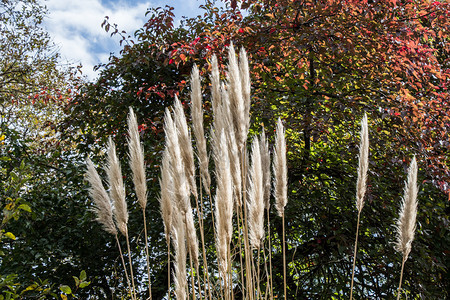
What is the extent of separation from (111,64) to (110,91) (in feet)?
1.40

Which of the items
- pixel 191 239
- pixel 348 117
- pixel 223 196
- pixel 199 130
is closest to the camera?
pixel 223 196

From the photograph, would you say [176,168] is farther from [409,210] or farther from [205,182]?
[409,210]

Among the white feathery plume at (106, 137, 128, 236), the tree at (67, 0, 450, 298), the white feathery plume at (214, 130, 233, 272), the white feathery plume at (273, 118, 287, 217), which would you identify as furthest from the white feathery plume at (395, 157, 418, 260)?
the tree at (67, 0, 450, 298)

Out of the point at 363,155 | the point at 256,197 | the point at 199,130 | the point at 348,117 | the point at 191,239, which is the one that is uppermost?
the point at 348,117

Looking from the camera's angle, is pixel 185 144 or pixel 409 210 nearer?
pixel 409 210

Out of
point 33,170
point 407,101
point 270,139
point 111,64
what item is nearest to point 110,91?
point 111,64

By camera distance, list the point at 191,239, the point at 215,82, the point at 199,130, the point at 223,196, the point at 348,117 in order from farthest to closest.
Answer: the point at 348,117 → the point at 215,82 → the point at 199,130 → the point at 191,239 → the point at 223,196

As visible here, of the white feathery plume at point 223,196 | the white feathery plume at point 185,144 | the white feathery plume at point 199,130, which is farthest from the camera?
the white feathery plume at point 199,130

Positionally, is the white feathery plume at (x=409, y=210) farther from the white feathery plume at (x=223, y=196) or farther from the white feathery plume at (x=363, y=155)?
the white feathery plume at (x=223, y=196)

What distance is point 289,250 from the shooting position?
388 centimetres

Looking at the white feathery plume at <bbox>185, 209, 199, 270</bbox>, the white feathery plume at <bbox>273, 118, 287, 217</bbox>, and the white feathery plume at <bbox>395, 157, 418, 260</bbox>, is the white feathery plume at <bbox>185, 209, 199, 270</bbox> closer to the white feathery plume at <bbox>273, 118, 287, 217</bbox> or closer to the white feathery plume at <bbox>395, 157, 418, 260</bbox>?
the white feathery plume at <bbox>273, 118, 287, 217</bbox>

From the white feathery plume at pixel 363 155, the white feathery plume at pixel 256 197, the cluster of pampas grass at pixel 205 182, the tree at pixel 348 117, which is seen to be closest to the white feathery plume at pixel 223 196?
the cluster of pampas grass at pixel 205 182

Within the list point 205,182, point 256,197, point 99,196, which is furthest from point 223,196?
point 99,196

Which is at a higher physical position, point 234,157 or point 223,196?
point 234,157
